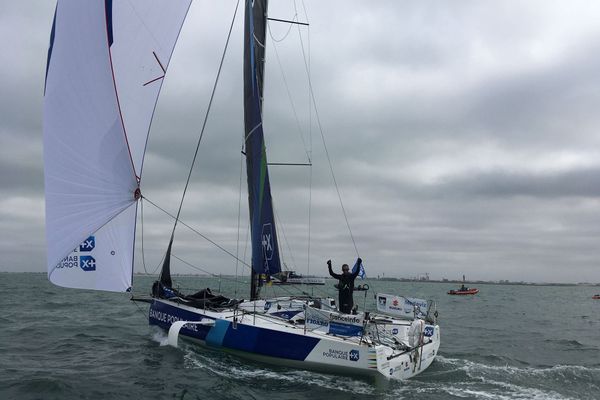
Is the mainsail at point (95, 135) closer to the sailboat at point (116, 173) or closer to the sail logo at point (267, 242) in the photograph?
the sailboat at point (116, 173)

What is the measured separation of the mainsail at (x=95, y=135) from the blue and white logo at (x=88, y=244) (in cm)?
2

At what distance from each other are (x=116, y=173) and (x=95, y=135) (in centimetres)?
72

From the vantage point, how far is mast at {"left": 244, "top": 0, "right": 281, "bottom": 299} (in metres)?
12.6

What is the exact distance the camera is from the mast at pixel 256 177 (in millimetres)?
12602

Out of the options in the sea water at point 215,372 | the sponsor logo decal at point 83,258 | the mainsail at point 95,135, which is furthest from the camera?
the sponsor logo decal at point 83,258

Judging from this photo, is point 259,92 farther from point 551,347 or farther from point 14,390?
point 551,347

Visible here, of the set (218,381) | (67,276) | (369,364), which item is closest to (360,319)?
(369,364)

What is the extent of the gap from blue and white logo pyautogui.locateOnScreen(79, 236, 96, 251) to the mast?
483cm

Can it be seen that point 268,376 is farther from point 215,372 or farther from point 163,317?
point 163,317

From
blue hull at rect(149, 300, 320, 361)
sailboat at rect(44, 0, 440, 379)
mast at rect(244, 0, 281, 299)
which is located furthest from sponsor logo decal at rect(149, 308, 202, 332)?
mast at rect(244, 0, 281, 299)

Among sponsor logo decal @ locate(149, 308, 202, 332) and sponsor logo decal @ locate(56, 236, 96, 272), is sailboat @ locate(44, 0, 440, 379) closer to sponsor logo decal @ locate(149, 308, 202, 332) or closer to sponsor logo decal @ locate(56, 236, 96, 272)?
sponsor logo decal @ locate(56, 236, 96, 272)

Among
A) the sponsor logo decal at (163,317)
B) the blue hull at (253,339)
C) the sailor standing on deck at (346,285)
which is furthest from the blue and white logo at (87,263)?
the sailor standing on deck at (346,285)

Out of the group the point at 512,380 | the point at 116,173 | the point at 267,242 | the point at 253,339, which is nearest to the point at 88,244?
the point at 116,173

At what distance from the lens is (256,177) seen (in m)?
12.9
